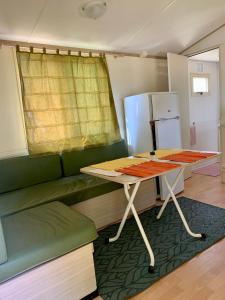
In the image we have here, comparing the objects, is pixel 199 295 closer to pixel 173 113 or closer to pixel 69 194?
pixel 69 194

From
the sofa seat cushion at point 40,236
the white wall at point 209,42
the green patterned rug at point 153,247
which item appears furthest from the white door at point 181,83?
the sofa seat cushion at point 40,236

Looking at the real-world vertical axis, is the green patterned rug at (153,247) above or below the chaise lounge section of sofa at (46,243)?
below

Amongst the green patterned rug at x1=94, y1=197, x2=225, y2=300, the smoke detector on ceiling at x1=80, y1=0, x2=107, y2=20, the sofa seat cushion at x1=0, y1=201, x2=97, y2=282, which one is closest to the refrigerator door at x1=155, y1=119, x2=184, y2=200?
the green patterned rug at x1=94, y1=197, x2=225, y2=300

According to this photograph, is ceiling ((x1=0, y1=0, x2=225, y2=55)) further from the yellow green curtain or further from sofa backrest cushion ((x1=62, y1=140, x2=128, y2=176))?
sofa backrest cushion ((x1=62, y1=140, x2=128, y2=176))

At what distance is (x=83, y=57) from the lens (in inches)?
126

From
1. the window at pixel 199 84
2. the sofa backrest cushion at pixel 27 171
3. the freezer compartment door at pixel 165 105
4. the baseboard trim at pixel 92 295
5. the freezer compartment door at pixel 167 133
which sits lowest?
the baseboard trim at pixel 92 295

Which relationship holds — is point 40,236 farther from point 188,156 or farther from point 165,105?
point 165,105

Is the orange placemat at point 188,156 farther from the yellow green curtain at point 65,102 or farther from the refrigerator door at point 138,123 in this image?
the yellow green curtain at point 65,102

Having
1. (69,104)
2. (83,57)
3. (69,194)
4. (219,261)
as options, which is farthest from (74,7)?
(219,261)

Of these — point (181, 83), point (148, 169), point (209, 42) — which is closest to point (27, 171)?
point (148, 169)

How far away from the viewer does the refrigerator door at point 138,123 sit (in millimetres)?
3230

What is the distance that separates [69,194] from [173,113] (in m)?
1.92

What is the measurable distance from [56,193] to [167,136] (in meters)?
1.74

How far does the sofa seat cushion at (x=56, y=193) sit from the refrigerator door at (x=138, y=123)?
0.89 m
